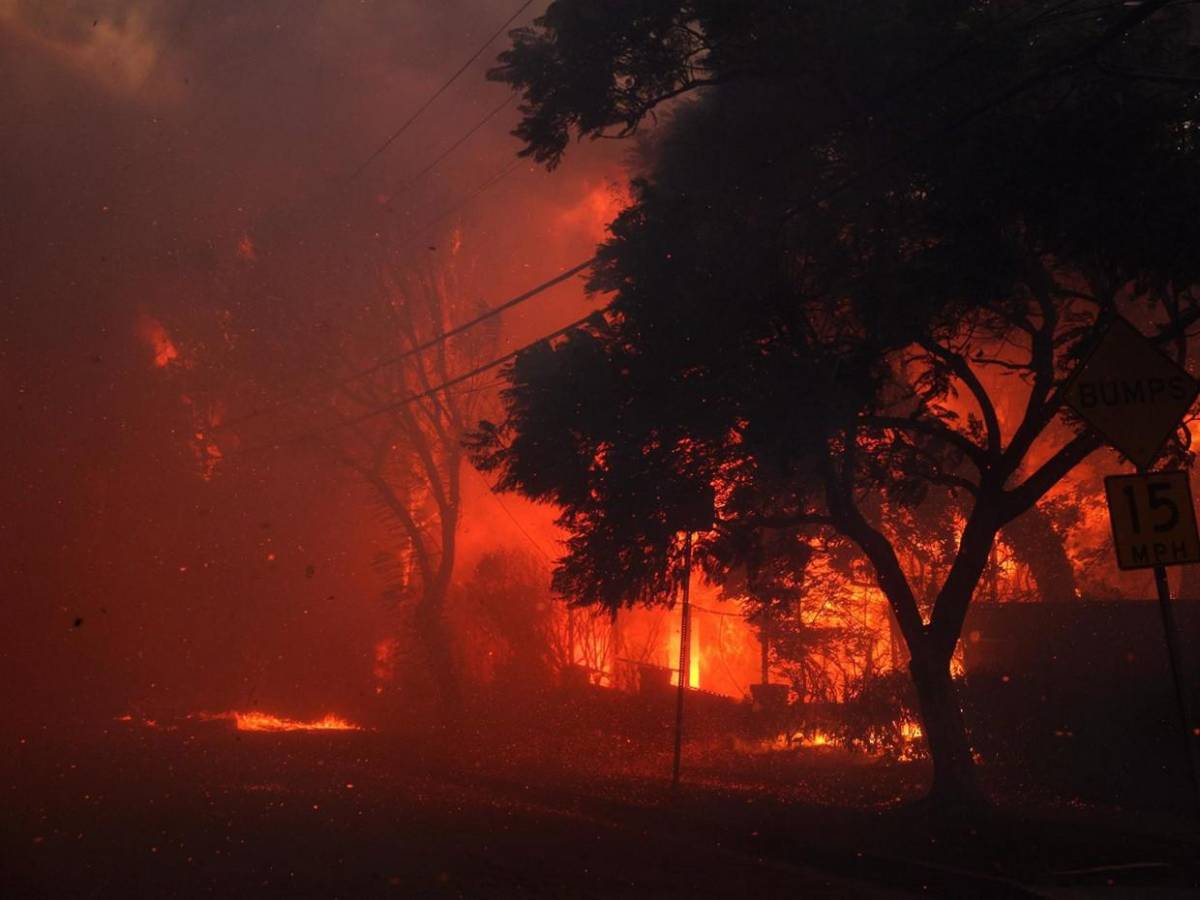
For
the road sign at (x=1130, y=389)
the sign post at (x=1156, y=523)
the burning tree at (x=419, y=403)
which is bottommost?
the sign post at (x=1156, y=523)

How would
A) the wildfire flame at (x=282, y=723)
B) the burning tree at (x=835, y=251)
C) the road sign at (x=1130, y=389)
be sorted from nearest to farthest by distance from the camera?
the road sign at (x=1130, y=389)
the burning tree at (x=835, y=251)
the wildfire flame at (x=282, y=723)

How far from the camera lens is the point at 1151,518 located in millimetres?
9203

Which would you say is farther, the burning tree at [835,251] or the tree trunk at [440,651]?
the tree trunk at [440,651]

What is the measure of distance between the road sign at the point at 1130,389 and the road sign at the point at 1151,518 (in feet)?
1.32

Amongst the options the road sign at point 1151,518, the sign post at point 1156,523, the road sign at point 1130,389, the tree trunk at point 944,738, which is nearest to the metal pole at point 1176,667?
the sign post at point 1156,523

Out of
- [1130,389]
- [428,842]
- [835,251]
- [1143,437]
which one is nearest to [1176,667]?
[1143,437]

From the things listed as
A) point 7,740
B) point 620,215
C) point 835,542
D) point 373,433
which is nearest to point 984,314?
point 620,215

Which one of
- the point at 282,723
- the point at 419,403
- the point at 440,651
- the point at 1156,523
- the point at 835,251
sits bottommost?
the point at 1156,523

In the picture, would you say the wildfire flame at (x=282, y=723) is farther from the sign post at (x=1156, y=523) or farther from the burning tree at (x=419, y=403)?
the sign post at (x=1156, y=523)

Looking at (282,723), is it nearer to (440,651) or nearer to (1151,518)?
(440,651)

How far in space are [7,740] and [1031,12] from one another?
74.9 ft

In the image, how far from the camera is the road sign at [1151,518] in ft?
29.7

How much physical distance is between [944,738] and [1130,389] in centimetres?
620

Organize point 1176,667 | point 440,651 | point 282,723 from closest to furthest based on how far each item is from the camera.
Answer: point 1176,667
point 440,651
point 282,723
